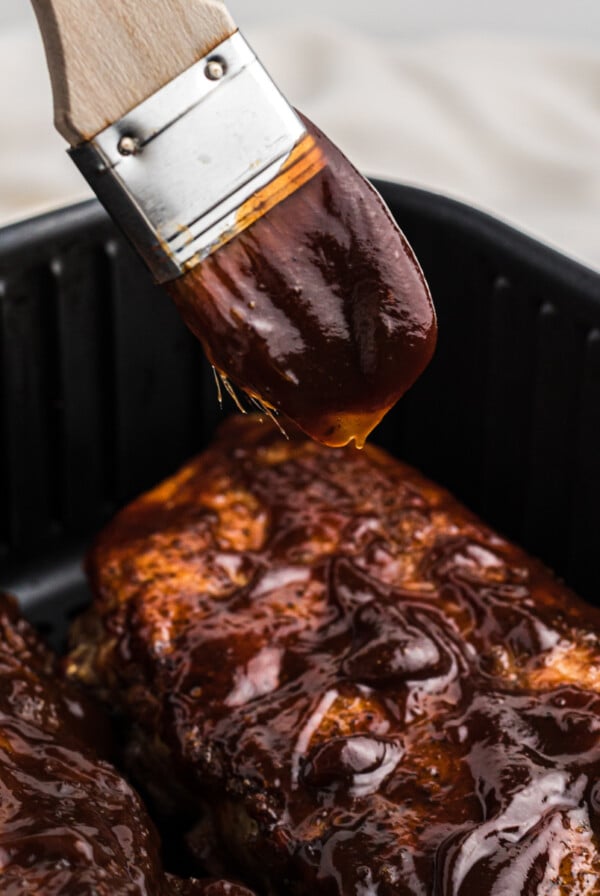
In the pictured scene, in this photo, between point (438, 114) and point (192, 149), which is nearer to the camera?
point (192, 149)

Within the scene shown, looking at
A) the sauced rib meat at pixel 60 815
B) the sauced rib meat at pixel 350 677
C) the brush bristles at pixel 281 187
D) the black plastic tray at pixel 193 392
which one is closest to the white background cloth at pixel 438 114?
the black plastic tray at pixel 193 392

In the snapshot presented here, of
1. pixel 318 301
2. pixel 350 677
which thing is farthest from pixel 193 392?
pixel 318 301

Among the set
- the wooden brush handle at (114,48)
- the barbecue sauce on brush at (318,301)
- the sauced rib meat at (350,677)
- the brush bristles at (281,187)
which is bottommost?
the sauced rib meat at (350,677)

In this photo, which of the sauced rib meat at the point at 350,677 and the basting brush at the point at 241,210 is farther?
the sauced rib meat at the point at 350,677

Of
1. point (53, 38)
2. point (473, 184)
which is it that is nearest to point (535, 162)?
point (473, 184)

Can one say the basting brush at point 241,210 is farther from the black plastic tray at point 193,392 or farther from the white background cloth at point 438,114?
the white background cloth at point 438,114

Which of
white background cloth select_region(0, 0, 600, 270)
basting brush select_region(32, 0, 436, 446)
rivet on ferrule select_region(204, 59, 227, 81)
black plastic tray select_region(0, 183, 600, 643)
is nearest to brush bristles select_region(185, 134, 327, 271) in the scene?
basting brush select_region(32, 0, 436, 446)

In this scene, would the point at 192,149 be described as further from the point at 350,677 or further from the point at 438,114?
the point at 438,114
